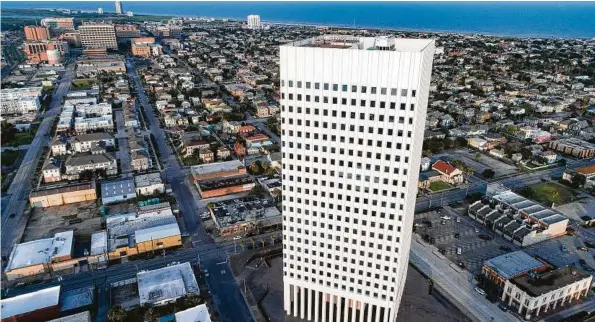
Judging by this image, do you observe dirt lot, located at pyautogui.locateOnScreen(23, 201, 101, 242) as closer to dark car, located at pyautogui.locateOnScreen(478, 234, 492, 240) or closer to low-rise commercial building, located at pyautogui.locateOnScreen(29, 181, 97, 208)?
low-rise commercial building, located at pyautogui.locateOnScreen(29, 181, 97, 208)

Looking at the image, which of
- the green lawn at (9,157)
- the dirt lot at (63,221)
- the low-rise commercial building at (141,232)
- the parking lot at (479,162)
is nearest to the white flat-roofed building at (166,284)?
the low-rise commercial building at (141,232)

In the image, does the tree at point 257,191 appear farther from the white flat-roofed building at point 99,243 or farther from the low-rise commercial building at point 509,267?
the low-rise commercial building at point 509,267

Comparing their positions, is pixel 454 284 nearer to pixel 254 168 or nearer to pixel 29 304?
pixel 254 168

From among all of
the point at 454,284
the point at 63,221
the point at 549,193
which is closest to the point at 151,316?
the point at 63,221

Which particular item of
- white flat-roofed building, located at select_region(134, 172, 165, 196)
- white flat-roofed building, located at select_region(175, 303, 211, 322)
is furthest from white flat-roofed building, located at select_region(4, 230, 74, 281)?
white flat-roofed building, located at select_region(175, 303, 211, 322)

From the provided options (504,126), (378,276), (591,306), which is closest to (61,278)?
(378,276)

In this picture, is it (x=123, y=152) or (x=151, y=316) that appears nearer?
(x=151, y=316)

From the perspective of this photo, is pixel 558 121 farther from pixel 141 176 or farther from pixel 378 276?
pixel 141 176
